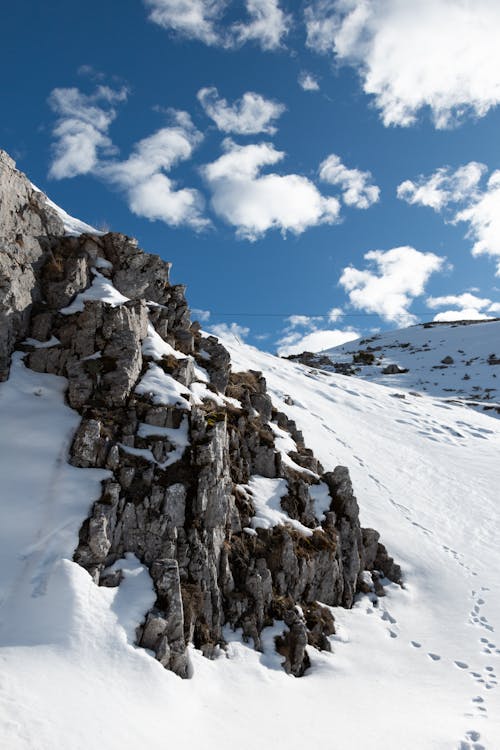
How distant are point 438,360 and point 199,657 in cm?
8282

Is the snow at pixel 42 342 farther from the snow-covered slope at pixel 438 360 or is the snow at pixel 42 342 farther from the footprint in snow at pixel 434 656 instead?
the snow-covered slope at pixel 438 360

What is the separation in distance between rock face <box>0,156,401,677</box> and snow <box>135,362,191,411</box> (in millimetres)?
64

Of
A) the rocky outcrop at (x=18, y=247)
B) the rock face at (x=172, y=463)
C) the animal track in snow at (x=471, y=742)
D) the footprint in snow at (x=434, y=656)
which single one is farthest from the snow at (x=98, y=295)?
the animal track in snow at (x=471, y=742)

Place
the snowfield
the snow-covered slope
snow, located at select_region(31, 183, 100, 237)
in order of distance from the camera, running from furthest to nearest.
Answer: the snow-covered slope < snow, located at select_region(31, 183, 100, 237) < the snowfield

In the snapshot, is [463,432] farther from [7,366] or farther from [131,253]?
[7,366]

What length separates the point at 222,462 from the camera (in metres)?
16.8

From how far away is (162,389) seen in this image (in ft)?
59.5

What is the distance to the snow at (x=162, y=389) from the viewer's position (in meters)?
17.6

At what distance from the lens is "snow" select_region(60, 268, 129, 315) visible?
20453 millimetres

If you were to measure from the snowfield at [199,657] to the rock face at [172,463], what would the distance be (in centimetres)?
59

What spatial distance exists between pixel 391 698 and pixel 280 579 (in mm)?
4487

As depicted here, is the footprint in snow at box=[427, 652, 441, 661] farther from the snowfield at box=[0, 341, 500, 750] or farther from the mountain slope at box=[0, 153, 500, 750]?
the mountain slope at box=[0, 153, 500, 750]

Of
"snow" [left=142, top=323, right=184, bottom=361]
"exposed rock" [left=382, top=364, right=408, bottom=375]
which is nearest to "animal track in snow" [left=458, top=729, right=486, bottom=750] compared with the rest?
"snow" [left=142, top=323, right=184, bottom=361]

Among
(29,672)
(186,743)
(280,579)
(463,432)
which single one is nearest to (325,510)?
(280,579)
